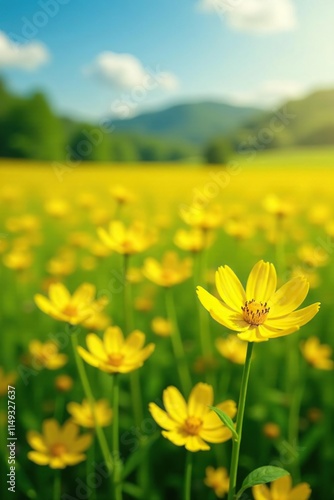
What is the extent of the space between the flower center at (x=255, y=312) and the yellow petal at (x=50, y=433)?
0.51 metres

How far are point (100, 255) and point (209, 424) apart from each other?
0.91 m

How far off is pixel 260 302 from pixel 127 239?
0.52 m

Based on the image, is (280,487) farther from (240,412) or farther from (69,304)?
(69,304)

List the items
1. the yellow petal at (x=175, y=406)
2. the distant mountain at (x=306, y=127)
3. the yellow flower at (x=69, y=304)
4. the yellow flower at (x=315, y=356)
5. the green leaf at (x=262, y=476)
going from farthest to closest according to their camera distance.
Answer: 1. the distant mountain at (x=306, y=127)
2. the yellow flower at (x=315, y=356)
3. the yellow flower at (x=69, y=304)
4. the yellow petal at (x=175, y=406)
5. the green leaf at (x=262, y=476)

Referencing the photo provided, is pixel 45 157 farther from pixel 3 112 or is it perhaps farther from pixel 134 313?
pixel 134 313

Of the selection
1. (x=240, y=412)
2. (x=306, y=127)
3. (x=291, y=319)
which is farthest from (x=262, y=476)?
(x=306, y=127)

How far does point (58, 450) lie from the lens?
2.93 ft

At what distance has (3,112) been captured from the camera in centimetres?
973

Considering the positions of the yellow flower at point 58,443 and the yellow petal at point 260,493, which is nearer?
the yellow petal at point 260,493

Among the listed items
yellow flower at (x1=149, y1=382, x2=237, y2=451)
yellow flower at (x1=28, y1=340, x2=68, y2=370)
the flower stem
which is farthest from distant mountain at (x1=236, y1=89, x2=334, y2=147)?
the flower stem

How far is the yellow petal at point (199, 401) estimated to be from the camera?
2.40 feet

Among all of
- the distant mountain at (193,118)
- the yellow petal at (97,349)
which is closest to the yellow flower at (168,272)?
the yellow petal at (97,349)

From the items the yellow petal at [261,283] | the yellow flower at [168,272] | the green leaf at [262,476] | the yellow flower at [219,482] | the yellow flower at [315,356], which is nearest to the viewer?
the green leaf at [262,476]

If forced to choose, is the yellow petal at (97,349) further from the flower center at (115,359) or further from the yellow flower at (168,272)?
the yellow flower at (168,272)
